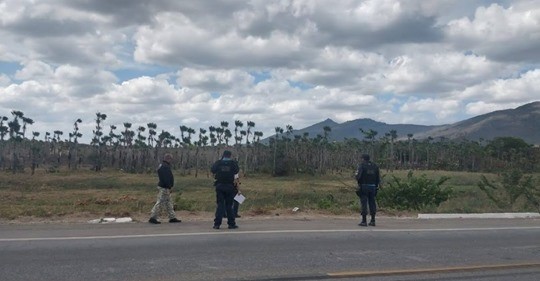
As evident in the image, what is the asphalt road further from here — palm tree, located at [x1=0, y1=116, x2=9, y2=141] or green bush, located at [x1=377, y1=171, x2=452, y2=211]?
palm tree, located at [x1=0, y1=116, x2=9, y2=141]

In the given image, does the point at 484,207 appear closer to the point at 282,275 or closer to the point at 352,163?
the point at 282,275

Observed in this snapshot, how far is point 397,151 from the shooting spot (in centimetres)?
13138

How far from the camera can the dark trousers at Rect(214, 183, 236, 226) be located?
12.0 m

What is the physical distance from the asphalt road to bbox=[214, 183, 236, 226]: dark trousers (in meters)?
0.29

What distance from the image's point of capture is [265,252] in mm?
9227

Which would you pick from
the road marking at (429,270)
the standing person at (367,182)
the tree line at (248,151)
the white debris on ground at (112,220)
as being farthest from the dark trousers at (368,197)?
the tree line at (248,151)

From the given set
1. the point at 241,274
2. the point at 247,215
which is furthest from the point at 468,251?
the point at 247,215

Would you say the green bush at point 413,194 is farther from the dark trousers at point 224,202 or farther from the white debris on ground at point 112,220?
the white debris on ground at point 112,220

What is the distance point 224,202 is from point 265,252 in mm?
3118

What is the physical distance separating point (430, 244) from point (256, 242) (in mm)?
3286

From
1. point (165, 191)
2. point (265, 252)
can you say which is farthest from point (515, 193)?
point (265, 252)

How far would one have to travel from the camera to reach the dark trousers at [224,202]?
Result: 12.0 meters

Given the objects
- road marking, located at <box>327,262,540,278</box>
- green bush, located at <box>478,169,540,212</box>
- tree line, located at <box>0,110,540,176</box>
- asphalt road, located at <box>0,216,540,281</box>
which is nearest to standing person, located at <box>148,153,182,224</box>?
asphalt road, located at <box>0,216,540,281</box>

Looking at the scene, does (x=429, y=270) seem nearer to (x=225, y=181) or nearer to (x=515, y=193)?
(x=225, y=181)
